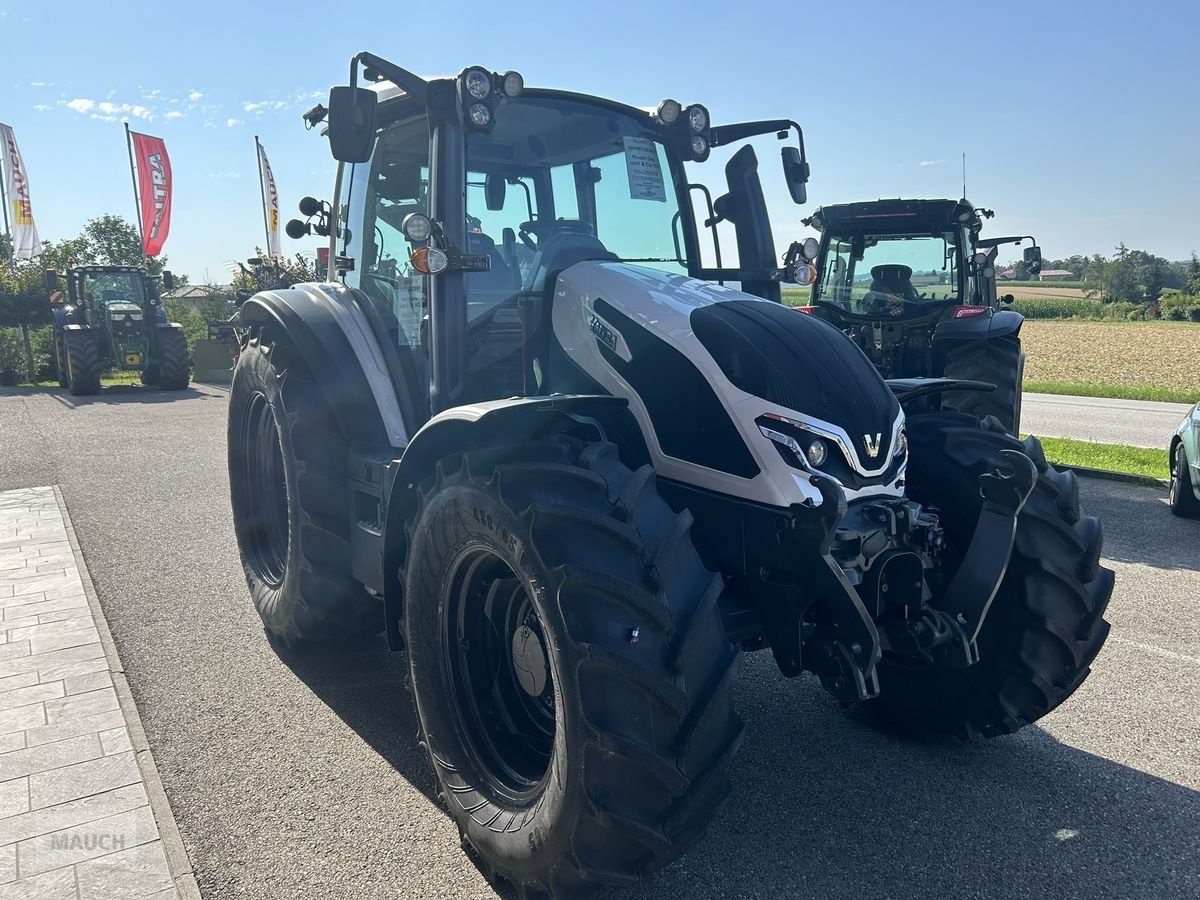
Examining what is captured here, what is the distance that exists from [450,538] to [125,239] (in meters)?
71.6

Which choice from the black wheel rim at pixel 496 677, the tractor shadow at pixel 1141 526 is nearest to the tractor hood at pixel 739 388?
the black wheel rim at pixel 496 677

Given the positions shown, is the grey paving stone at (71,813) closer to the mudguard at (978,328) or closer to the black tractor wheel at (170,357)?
the mudguard at (978,328)

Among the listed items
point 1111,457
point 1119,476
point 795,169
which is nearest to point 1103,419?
point 1111,457

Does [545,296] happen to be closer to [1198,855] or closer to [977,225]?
[1198,855]

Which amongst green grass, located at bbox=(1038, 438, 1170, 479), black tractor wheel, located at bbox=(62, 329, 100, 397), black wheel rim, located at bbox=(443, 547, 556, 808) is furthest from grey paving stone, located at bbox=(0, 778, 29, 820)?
black tractor wheel, located at bbox=(62, 329, 100, 397)

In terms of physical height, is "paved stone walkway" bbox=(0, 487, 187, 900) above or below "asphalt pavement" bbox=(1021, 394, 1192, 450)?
above

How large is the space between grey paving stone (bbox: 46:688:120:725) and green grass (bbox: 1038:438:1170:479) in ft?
28.0

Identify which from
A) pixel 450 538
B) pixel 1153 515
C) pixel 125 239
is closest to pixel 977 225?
pixel 1153 515

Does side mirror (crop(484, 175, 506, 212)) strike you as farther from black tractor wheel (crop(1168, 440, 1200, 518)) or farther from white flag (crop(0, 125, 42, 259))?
white flag (crop(0, 125, 42, 259))

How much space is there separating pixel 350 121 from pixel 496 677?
1.97 meters

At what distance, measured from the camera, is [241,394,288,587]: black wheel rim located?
15.7 ft

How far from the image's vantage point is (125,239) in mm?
64188

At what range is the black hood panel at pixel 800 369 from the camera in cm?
269

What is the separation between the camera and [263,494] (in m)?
4.96
